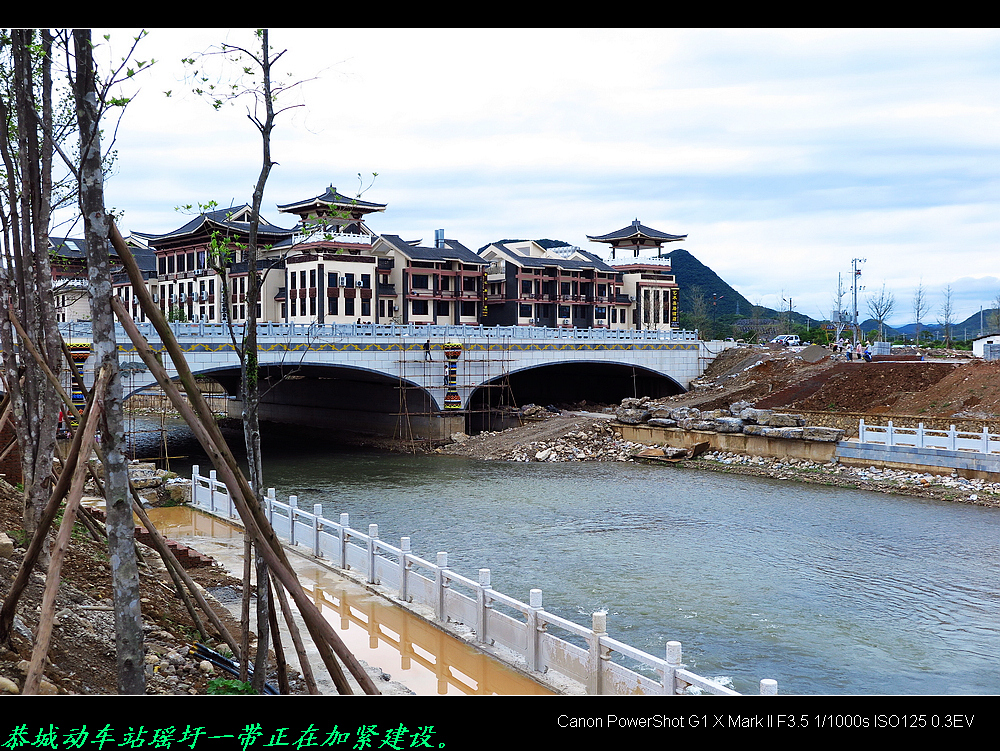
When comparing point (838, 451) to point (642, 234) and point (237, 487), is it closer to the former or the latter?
point (237, 487)

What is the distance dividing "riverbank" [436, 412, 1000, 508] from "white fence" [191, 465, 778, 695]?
17.7m

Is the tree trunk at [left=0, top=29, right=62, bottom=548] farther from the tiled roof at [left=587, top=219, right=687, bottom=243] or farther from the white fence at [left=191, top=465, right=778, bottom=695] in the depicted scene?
the tiled roof at [left=587, top=219, right=687, bottom=243]

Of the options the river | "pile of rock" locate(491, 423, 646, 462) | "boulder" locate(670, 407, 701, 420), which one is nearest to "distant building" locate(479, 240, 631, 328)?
"boulder" locate(670, 407, 701, 420)

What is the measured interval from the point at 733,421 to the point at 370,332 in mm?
16832

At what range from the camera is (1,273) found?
480 inches

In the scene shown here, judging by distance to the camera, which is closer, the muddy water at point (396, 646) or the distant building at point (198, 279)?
the muddy water at point (396, 646)

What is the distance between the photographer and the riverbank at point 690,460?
2650cm

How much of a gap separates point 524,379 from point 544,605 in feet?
134

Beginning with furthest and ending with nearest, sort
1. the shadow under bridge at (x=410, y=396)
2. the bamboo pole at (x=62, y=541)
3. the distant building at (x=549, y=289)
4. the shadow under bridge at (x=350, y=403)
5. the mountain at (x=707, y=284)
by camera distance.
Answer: the mountain at (x=707, y=284), the distant building at (x=549, y=289), the shadow under bridge at (x=410, y=396), the shadow under bridge at (x=350, y=403), the bamboo pole at (x=62, y=541)

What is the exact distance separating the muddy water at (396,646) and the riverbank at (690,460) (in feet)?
65.6

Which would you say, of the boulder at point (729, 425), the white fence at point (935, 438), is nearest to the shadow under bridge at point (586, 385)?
the boulder at point (729, 425)

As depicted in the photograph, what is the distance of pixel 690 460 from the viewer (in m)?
35.0

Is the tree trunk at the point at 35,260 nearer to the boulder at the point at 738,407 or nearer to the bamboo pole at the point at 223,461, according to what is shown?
the bamboo pole at the point at 223,461
